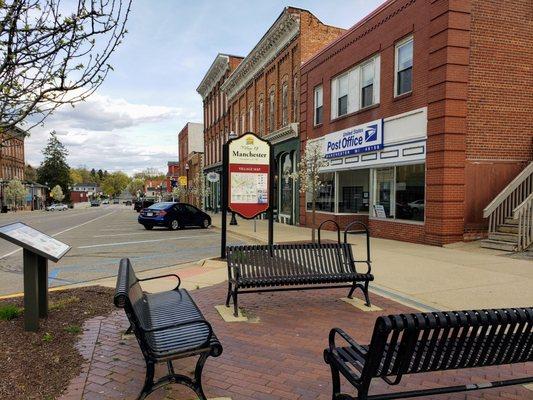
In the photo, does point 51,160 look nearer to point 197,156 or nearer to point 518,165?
point 197,156

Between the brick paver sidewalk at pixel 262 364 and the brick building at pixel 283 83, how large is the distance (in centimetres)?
1731

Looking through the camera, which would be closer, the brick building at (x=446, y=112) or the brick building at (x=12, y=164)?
the brick building at (x=446, y=112)

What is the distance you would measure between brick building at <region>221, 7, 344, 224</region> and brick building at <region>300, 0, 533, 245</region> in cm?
733

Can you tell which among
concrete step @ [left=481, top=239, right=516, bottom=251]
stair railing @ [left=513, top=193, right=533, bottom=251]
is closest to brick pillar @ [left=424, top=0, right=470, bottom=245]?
concrete step @ [left=481, top=239, right=516, bottom=251]

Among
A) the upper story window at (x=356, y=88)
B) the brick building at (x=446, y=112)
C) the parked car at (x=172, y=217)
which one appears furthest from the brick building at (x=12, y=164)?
the brick building at (x=446, y=112)

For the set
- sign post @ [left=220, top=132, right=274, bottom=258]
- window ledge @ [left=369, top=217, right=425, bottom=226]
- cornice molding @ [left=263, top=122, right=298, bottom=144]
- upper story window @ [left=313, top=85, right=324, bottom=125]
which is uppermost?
upper story window @ [left=313, top=85, right=324, bottom=125]

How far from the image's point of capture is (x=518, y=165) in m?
13.3

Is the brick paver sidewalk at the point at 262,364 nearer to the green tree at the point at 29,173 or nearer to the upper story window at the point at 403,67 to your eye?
the upper story window at the point at 403,67

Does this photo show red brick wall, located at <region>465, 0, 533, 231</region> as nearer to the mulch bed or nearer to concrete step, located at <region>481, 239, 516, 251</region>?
concrete step, located at <region>481, 239, 516, 251</region>

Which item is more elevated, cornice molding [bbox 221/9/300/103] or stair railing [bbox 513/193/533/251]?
cornice molding [bbox 221/9/300/103]

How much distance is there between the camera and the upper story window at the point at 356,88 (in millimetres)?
16481

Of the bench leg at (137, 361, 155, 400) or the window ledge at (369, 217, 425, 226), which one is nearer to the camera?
the bench leg at (137, 361, 155, 400)

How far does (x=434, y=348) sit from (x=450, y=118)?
426 inches

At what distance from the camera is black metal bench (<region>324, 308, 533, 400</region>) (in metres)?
2.75
